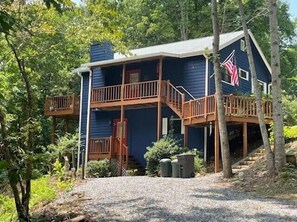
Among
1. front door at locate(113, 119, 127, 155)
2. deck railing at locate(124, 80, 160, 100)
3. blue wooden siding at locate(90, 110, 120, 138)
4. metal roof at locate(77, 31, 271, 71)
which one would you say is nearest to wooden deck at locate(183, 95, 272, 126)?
deck railing at locate(124, 80, 160, 100)

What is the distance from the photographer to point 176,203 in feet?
28.5

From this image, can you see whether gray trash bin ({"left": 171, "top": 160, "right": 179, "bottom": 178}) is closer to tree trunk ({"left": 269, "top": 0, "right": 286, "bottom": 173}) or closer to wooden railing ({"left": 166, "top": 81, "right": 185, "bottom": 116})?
wooden railing ({"left": 166, "top": 81, "right": 185, "bottom": 116})

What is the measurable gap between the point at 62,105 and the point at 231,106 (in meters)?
10.5

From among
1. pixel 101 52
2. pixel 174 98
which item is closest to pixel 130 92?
pixel 174 98

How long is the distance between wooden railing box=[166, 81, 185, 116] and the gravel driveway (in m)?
6.89

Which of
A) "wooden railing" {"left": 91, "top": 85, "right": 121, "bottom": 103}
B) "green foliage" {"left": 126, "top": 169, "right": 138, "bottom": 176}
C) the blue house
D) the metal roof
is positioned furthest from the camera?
"wooden railing" {"left": 91, "top": 85, "right": 121, "bottom": 103}

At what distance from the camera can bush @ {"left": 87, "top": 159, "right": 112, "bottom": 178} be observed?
60.1 feet

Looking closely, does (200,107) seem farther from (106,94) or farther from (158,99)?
(106,94)

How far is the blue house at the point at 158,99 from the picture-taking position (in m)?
17.7

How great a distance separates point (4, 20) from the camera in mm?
3283

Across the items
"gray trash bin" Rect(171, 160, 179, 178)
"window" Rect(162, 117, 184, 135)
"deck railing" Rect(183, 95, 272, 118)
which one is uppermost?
"deck railing" Rect(183, 95, 272, 118)

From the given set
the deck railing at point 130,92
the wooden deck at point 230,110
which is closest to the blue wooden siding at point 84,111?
the deck railing at point 130,92

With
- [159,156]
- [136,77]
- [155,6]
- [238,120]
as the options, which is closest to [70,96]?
[136,77]

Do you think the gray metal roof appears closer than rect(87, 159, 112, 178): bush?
No
